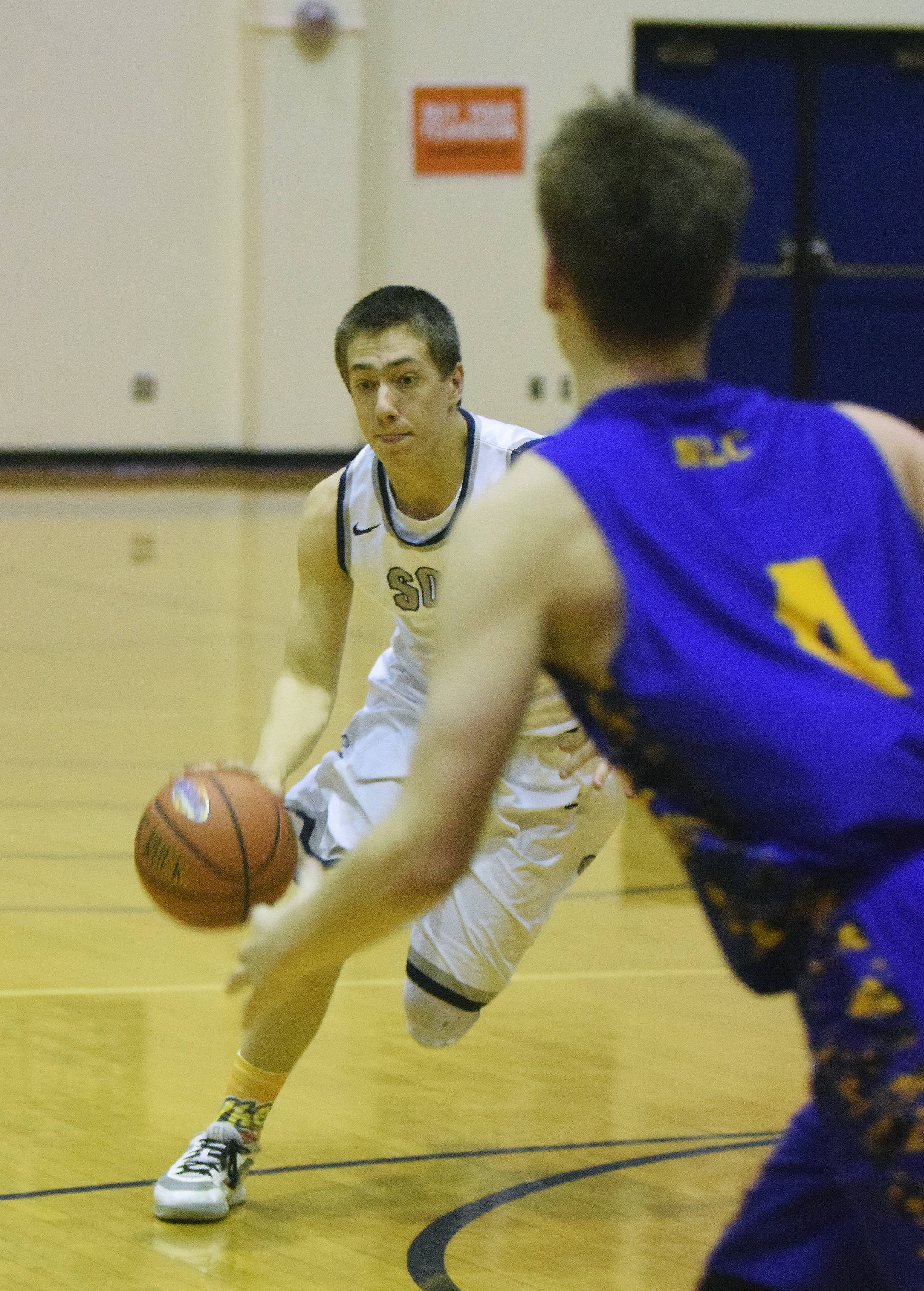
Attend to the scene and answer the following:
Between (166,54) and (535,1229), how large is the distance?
13.3 meters

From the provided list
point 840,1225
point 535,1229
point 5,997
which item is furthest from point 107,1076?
point 840,1225

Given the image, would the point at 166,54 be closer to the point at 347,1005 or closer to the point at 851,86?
the point at 851,86

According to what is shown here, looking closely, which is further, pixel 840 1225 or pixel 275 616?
pixel 275 616

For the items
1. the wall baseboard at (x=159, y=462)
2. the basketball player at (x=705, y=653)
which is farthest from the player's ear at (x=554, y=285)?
the wall baseboard at (x=159, y=462)

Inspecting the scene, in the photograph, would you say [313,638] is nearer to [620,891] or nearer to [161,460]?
[620,891]

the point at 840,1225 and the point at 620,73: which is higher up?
the point at 620,73

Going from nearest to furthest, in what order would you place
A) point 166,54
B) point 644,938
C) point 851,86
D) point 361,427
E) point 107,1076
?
point 361,427 → point 107,1076 → point 644,938 → point 166,54 → point 851,86

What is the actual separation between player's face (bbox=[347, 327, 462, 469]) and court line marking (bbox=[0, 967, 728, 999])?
1490 mm

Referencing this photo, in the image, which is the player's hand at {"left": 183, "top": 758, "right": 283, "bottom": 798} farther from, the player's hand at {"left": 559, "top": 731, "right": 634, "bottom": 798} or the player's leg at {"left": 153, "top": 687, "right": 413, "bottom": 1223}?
the player's hand at {"left": 559, "top": 731, "right": 634, "bottom": 798}

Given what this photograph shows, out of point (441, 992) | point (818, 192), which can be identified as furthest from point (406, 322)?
point (818, 192)

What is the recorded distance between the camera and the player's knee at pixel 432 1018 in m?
3.45

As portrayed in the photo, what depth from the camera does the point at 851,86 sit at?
1617 centimetres

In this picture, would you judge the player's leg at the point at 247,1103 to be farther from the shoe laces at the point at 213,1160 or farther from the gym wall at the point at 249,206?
the gym wall at the point at 249,206

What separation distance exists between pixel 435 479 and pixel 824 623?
204 cm
